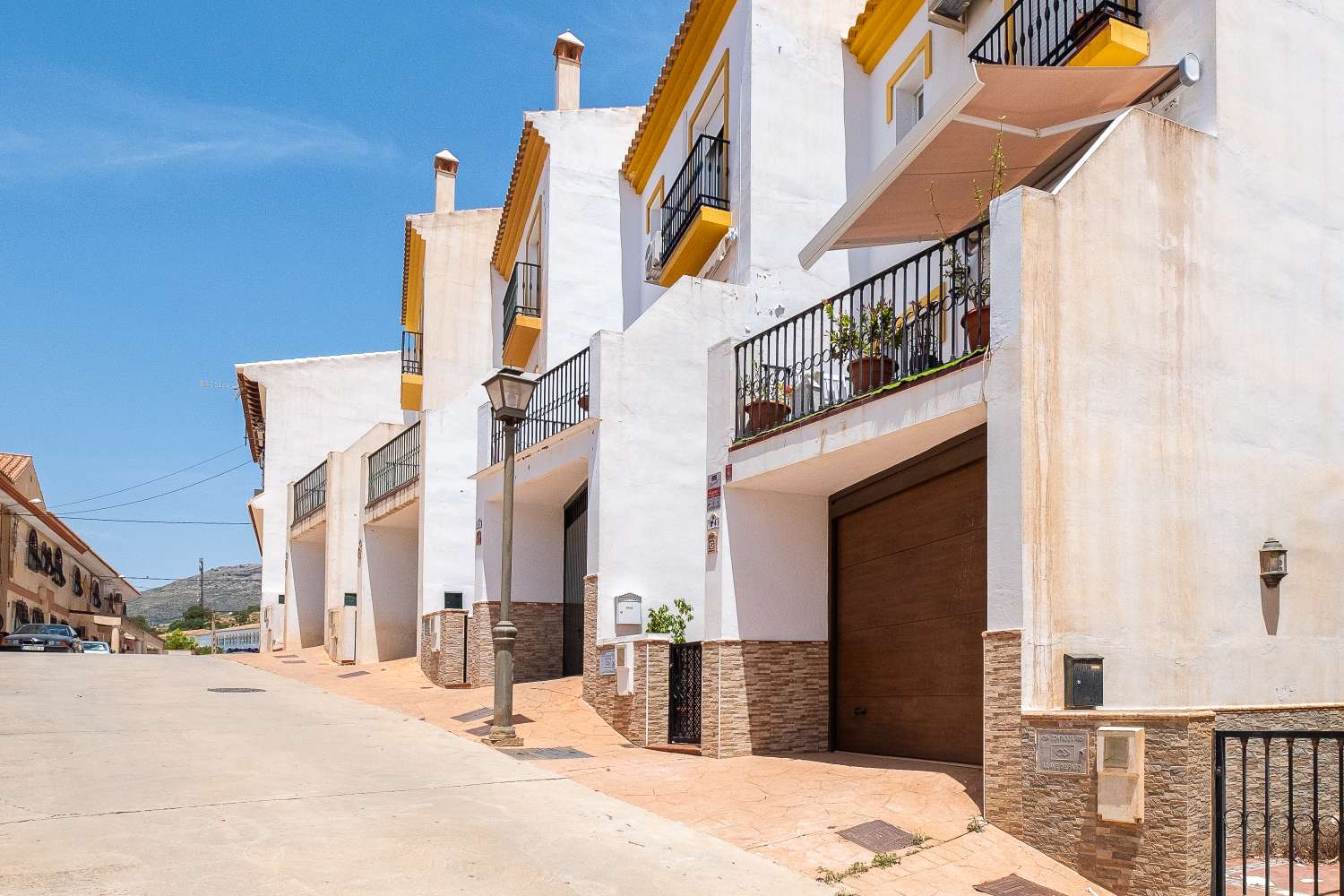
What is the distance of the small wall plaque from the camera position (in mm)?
7770

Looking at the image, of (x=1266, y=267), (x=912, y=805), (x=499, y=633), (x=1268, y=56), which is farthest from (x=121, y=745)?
(x=1268, y=56)

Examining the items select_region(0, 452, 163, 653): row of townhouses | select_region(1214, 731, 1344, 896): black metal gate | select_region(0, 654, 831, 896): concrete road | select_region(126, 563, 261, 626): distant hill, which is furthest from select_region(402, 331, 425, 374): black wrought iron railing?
select_region(126, 563, 261, 626): distant hill

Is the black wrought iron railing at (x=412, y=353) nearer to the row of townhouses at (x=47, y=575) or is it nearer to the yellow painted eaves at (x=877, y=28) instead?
the row of townhouses at (x=47, y=575)

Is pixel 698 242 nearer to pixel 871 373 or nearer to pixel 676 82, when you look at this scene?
pixel 676 82

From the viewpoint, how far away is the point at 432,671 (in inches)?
774

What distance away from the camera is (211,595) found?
10912 centimetres

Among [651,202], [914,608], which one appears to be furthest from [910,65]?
[914,608]

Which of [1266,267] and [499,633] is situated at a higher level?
[1266,267]

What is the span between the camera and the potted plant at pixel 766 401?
12.4 m

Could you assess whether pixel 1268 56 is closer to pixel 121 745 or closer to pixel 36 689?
pixel 121 745

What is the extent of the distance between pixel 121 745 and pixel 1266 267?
11.5 metres

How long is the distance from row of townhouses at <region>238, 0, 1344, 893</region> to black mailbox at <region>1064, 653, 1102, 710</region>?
0.02 meters

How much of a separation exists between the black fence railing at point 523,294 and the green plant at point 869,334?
12.9 meters

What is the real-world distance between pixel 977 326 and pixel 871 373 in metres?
1.48
